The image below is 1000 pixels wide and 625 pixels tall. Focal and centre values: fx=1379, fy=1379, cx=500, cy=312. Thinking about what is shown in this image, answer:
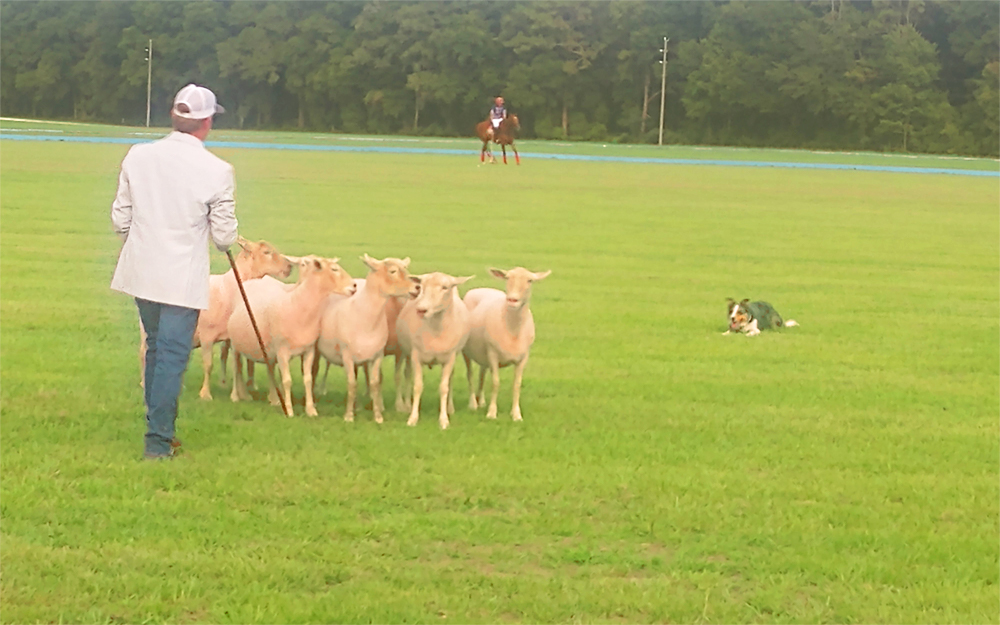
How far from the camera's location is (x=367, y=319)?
934 cm

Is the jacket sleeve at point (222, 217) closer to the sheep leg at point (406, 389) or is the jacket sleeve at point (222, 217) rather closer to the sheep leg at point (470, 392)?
the sheep leg at point (406, 389)

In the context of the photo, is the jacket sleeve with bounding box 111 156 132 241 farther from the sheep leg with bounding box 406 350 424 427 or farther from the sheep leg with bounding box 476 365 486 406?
the sheep leg with bounding box 476 365 486 406

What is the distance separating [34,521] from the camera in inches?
273

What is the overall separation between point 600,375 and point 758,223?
51.3 ft

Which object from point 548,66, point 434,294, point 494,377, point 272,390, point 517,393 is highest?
point 548,66

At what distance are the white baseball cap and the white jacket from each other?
15cm

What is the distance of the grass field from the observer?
612cm

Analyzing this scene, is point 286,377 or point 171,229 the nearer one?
point 171,229

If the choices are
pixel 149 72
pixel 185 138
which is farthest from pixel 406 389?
pixel 149 72

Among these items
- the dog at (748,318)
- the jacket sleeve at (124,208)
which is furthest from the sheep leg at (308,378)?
the dog at (748,318)

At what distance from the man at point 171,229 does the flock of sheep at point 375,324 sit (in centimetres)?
110

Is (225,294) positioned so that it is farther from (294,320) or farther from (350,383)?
(350,383)

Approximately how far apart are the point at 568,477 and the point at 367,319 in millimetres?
2038

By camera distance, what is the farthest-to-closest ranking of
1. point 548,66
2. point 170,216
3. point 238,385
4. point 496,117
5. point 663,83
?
point 548,66, point 663,83, point 496,117, point 238,385, point 170,216
